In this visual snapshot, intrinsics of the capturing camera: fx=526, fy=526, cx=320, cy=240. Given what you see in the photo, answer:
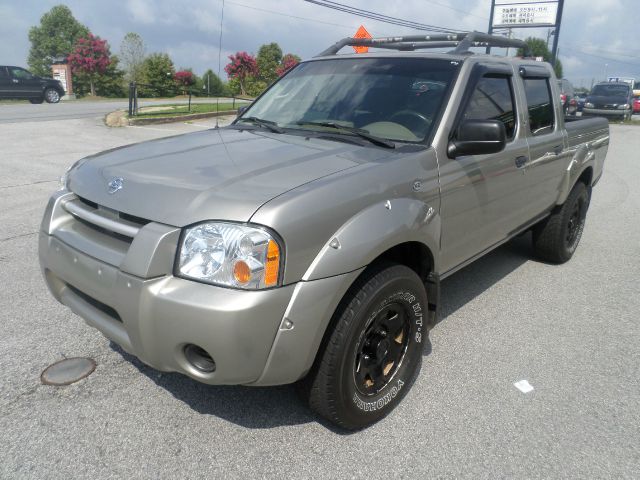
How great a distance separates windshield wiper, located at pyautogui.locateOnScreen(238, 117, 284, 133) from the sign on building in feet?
104

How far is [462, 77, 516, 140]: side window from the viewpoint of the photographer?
3.41 meters

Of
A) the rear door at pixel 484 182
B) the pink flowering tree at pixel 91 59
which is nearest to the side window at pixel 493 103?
the rear door at pixel 484 182

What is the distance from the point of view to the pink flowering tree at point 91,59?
3962 cm

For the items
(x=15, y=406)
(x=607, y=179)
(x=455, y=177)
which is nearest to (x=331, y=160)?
(x=455, y=177)

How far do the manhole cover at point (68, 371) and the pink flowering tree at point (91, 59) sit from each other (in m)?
41.9

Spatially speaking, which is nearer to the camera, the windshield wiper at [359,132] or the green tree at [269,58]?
the windshield wiper at [359,132]

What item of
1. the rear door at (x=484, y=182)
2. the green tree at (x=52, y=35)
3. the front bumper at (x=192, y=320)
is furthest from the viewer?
the green tree at (x=52, y=35)

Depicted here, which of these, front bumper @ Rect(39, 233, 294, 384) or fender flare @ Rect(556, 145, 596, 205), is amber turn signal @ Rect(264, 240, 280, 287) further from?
fender flare @ Rect(556, 145, 596, 205)

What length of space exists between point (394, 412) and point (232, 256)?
135 centimetres

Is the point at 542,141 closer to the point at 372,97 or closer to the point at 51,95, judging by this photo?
the point at 372,97

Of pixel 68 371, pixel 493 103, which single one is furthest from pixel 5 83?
pixel 493 103

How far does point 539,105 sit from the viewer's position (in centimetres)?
432

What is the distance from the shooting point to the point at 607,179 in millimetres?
10406

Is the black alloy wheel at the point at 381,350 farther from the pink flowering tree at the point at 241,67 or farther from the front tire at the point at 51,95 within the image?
the front tire at the point at 51,95
